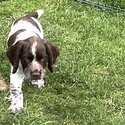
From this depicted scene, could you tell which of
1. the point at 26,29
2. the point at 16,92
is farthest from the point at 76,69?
the point at 16,92

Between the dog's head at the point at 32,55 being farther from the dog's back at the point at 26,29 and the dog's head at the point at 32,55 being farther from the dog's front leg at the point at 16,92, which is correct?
the dog's back at the point at 26,29

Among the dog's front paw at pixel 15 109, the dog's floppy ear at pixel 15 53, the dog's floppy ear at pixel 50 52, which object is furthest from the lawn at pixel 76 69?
the dog's floppy ear at pixel 50 52

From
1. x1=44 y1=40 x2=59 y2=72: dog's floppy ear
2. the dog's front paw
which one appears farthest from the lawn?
x1=44 y1=40 x2=59 y2=72: dog's floppy ear

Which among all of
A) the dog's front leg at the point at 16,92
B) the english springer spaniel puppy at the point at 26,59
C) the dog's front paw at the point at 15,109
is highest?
the english springer spaniel puppy at the point at 26,59

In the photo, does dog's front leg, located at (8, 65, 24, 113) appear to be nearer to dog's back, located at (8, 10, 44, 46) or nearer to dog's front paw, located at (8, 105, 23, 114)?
dog's front paw, located at (8, 105, 23, 114)

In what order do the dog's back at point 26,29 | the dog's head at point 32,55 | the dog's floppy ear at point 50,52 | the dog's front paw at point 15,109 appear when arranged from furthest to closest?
the dog's back at point 26,29, the dog's floppy ear at point 50,52, the dog's front paw at point 15,109, the dog's head at point 32,55

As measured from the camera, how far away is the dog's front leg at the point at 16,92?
6238 millimetres

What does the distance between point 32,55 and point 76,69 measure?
1.51m

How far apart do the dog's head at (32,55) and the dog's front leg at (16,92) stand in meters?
0.12

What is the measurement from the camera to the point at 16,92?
20.8 ft

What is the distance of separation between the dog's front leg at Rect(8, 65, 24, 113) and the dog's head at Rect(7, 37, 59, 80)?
0.12 metres

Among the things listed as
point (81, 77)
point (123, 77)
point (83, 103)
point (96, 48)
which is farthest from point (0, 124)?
point (96, 48)

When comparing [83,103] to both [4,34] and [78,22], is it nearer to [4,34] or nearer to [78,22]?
[4,34]

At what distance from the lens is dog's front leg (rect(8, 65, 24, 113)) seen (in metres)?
6.24
